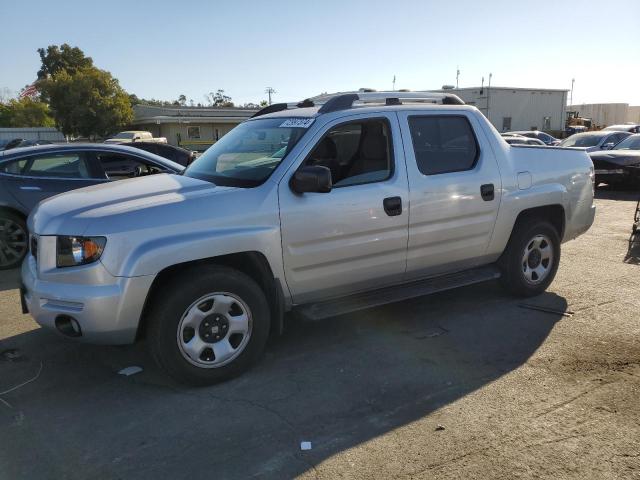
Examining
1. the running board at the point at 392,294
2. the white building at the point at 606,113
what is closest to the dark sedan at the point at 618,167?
the running board at the point at 392,294

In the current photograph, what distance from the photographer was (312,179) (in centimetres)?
374

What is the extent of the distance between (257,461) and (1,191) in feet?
19.4

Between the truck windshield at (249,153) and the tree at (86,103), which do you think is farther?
the tree at (86,103)

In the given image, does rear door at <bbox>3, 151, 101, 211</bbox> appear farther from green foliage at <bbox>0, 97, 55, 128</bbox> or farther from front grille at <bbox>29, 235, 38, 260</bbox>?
green foliage at <bbox>0, 97, 55, 128</bbox>

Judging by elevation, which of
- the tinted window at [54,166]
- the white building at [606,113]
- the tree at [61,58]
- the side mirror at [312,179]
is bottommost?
the white building at [606,113]

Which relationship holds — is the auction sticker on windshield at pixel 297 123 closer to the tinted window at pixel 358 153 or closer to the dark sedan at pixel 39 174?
the tinted window at pixel 358 153

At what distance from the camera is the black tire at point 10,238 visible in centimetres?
702

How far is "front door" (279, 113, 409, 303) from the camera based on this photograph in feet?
12.9

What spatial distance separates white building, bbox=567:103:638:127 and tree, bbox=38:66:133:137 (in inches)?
2109

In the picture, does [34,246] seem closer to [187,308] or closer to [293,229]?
[187,308]

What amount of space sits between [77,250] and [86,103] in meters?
46.0

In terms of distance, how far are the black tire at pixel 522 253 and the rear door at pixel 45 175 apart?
5583mm

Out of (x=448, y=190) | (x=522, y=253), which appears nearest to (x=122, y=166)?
(x=448, y=190)

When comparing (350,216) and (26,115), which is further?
(26,115)
